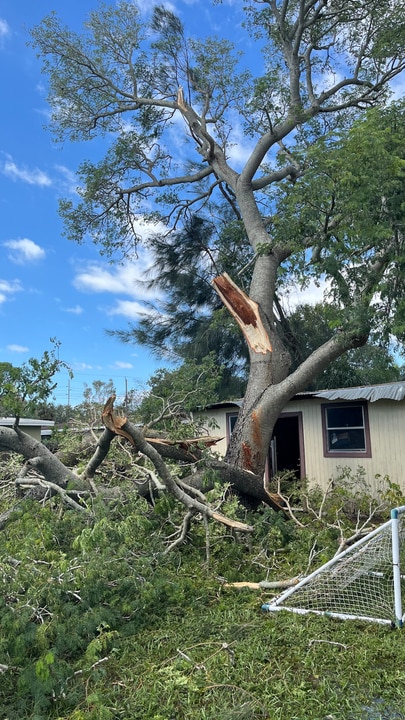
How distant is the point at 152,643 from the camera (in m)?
3.73

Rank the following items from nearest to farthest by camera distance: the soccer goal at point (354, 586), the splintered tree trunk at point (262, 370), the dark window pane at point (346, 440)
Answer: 1. the soccer goal at point (354, 586)
2. the splintered tree trunk at point (262, 370)
3. the dark window pane at point (346, 440)

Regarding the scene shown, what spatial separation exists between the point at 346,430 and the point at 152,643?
7.14 m

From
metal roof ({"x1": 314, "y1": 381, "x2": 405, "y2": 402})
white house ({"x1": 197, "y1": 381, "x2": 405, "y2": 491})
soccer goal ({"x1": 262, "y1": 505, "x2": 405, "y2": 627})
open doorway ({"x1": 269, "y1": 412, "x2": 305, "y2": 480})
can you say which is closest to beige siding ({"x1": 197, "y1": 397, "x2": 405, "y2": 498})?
white house ({"x1": 197, "y1": 381, "x2": 405, "y2": 491})

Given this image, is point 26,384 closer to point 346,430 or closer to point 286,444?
point 346,430

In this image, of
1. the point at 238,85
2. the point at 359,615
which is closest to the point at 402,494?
the point at 359,615

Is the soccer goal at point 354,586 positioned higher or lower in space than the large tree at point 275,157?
lower

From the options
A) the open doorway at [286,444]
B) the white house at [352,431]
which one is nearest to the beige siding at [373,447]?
the white house at [352,431]

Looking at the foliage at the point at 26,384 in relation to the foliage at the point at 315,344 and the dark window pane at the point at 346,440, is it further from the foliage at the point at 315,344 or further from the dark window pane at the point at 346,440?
the foliage at the point at 315,344

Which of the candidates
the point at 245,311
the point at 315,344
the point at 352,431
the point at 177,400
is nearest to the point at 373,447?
the point at 352,431

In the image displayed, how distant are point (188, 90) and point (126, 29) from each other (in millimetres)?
1965

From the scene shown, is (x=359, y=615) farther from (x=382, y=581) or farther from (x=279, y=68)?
(x=279, y=68)

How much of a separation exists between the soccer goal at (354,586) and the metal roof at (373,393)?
4482 millimetres

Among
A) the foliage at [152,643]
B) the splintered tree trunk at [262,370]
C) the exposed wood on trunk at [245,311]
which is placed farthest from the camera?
the exposed wood on trunk at [245,311]

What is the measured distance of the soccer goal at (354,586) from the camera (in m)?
4.10
